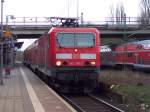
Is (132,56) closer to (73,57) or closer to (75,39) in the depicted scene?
(75,39)

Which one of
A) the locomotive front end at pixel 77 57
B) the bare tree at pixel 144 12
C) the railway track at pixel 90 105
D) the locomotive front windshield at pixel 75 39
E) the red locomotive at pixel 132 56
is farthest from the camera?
the bare tree at pixel 144 12

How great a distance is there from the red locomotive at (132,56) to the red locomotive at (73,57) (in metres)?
Answer: 12.5

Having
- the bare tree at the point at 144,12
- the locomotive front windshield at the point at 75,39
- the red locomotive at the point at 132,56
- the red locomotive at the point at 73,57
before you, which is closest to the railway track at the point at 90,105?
the red locomotive at the point at 73,57

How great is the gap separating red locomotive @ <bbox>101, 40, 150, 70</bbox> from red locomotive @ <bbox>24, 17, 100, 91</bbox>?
491 inches

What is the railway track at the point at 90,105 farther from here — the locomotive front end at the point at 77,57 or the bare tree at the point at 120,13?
the bare tree at the point at 120,13

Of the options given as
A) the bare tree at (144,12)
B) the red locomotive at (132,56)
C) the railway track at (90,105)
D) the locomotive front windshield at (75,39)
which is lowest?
the railway track at (90,105)

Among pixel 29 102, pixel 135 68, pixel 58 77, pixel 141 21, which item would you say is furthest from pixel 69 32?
pixel 141 21

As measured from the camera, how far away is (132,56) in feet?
146

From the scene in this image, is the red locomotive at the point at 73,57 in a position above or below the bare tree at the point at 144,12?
below

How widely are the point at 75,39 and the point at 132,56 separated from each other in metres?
18.2

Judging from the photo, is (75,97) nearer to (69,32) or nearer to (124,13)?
(69,32)

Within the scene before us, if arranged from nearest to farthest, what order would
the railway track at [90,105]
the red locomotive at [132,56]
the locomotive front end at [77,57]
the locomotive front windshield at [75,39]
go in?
the railway track at [90,105] < the locomotive front end at [77,57] < the locomotive front windshield at [75,39] < the red locomotive at [132,56]

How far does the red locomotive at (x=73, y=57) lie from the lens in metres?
26.2

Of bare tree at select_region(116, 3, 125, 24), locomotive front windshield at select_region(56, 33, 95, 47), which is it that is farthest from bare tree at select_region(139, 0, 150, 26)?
locomotive front windshield at select_region(56, 33, 95, 47)
